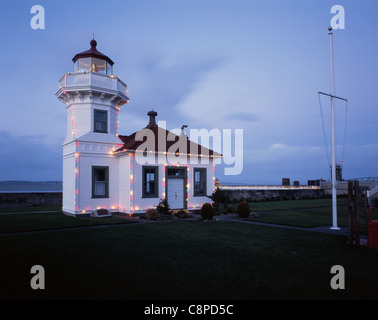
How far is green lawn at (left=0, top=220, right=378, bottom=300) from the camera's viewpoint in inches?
196

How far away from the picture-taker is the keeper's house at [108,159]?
17.1 m

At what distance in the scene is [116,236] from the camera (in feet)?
34.2

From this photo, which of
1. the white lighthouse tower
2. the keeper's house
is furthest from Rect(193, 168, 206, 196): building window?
the white lighthouse tower


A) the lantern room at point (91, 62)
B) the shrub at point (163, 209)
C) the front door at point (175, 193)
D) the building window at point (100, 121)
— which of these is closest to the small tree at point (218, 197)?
the front door at point (175, 193)

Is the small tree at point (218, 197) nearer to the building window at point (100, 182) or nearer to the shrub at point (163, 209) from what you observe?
the shrub at point (163, 209)

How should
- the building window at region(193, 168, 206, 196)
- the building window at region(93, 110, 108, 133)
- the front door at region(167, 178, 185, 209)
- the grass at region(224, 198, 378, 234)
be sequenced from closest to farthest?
the grass at region(224, 198, 378, 234), the building window at region(93, 110, 108, 133), the front door at region(167, 178, 185, 209), the building window at region(193, 168, 206, 196)

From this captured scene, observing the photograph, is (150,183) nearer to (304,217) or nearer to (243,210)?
(243,210)

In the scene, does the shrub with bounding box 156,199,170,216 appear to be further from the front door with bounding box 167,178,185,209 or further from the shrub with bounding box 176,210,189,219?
the front door with bounding box 167,178,185,209

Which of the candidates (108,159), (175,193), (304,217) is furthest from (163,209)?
(304,217)

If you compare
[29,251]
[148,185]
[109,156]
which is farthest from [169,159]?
[29,251]

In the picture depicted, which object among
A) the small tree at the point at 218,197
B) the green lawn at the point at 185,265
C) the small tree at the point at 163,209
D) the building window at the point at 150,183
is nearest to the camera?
the green lawn at the point at 185,265

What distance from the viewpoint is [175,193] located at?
1867 centimetres

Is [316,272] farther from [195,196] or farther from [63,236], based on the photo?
[195,196]

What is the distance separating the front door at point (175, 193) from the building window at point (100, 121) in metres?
5.31
